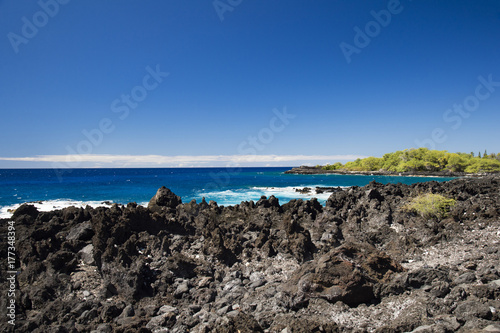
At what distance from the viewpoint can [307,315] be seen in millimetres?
5789

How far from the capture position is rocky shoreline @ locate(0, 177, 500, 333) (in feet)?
18.2

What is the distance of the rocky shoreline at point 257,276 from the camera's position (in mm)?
5562

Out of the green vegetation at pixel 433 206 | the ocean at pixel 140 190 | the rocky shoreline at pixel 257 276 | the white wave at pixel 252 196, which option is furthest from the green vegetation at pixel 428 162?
the rocky shoreline at pixel 257 276

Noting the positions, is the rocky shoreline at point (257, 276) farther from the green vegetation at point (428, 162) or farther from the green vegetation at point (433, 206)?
the green vegetation at point (428, 162)

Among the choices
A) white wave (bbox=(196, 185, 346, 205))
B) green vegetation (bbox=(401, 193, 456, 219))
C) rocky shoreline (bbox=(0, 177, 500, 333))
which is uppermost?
green vegetation (bbox=(401, 193, 456, 219))

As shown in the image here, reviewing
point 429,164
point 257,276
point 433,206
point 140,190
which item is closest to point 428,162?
point 429,164

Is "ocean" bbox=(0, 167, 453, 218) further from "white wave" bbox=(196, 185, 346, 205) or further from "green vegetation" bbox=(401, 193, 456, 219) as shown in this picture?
"green vegetation" bbox=(401, 193, 456, 219)

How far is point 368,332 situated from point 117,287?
6487 mm

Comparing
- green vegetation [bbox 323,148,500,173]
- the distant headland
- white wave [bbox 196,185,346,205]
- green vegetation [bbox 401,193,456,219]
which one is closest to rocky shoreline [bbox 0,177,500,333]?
green vegetation [bbox 401,193,456,219]

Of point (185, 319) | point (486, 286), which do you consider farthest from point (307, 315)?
point (486, 286)

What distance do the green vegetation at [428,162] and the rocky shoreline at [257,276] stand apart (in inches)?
3698

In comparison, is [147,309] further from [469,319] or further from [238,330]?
[469,319]

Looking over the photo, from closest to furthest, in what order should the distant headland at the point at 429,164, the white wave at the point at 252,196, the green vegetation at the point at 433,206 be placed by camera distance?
the green vegetation at the point at 433,206 → the white wave at the point at 252,196 → the distant headland at the point at 429,164

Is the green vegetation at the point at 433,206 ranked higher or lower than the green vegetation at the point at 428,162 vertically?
lower
